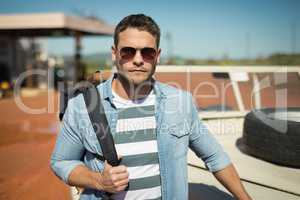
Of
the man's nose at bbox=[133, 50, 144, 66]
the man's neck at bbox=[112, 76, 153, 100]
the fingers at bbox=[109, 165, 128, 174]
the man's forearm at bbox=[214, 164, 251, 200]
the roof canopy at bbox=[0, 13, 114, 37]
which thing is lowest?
the man's forearm at bbox=[214, 164, 251, 200]

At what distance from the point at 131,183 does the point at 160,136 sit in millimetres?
280

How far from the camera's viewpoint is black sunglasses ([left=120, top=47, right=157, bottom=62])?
1.71m

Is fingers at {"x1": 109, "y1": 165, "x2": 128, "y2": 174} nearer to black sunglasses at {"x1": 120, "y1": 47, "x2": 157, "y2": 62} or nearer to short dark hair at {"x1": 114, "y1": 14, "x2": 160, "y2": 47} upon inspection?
black sunglasses at {"x1": 120, "y1": 47, "x2": 157, "y2": 62}

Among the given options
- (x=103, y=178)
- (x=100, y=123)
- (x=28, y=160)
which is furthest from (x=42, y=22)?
(x=103, y=178)

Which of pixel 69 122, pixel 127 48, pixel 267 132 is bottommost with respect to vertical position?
pixel 267 132

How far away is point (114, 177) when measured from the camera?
1.39m

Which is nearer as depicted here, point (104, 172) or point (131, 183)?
point (104, 172)

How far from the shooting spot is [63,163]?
158cm

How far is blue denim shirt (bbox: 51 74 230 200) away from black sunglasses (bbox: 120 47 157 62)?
16 cm

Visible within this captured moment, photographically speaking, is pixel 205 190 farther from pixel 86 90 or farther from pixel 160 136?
pixel 86 90

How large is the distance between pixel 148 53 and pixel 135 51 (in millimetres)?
75

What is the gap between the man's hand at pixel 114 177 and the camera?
139cm

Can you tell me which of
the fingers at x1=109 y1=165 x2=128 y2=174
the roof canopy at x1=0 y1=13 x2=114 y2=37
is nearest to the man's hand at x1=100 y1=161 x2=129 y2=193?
the fingers at x1=109 y1=165 x2=128 y2=174

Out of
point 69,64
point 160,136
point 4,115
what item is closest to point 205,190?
point 160,136
